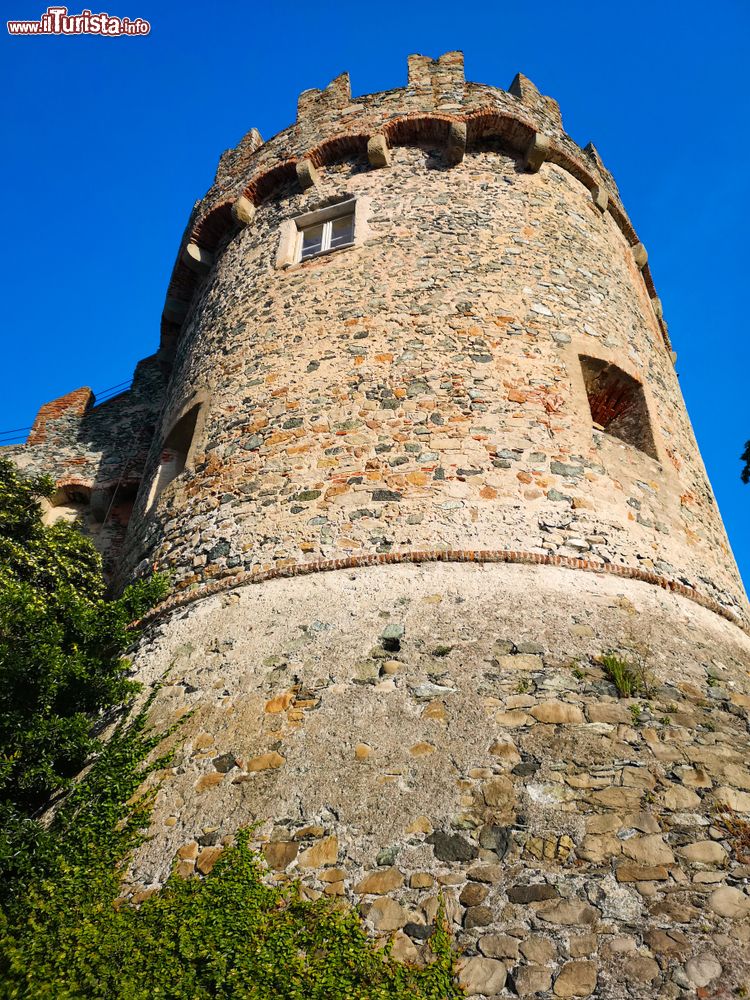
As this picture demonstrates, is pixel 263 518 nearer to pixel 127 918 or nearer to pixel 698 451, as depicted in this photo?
pixel 127 918

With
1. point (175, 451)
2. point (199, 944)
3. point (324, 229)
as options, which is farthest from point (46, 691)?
point (324, 229)

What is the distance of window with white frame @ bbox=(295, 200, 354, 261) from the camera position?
7.65 m

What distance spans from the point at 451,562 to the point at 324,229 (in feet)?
14.8

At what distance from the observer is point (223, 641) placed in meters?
4.90

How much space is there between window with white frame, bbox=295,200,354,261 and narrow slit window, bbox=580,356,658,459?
9.17 feet

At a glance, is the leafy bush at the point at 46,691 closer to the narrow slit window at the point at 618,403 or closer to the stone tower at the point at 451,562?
the stone tower at the point at 451,562

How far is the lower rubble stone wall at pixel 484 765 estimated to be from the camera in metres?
3.04

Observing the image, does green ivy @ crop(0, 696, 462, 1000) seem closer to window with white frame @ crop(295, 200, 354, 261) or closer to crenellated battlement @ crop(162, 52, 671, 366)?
window with white frame @ crop(295, 200, 354, 261)

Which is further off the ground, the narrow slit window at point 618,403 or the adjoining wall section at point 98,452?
the adjoining wall section at point 98,452

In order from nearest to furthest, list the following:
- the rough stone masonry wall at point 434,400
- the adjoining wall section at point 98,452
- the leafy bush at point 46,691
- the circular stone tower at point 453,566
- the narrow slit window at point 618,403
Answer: the circular stone tower at point 453,566
the leafy bush at point 46,691
the rough stone masonry wall at point 434,400
the narrow slit window at point 618,403
the adjoining wall section at point 98,452

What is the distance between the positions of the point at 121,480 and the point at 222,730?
6.06m

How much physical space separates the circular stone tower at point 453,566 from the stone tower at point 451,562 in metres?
0.02

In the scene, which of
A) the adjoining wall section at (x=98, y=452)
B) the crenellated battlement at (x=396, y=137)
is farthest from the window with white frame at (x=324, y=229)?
the adjoining wall section at (x=98, y=452)

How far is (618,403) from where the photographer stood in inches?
273
